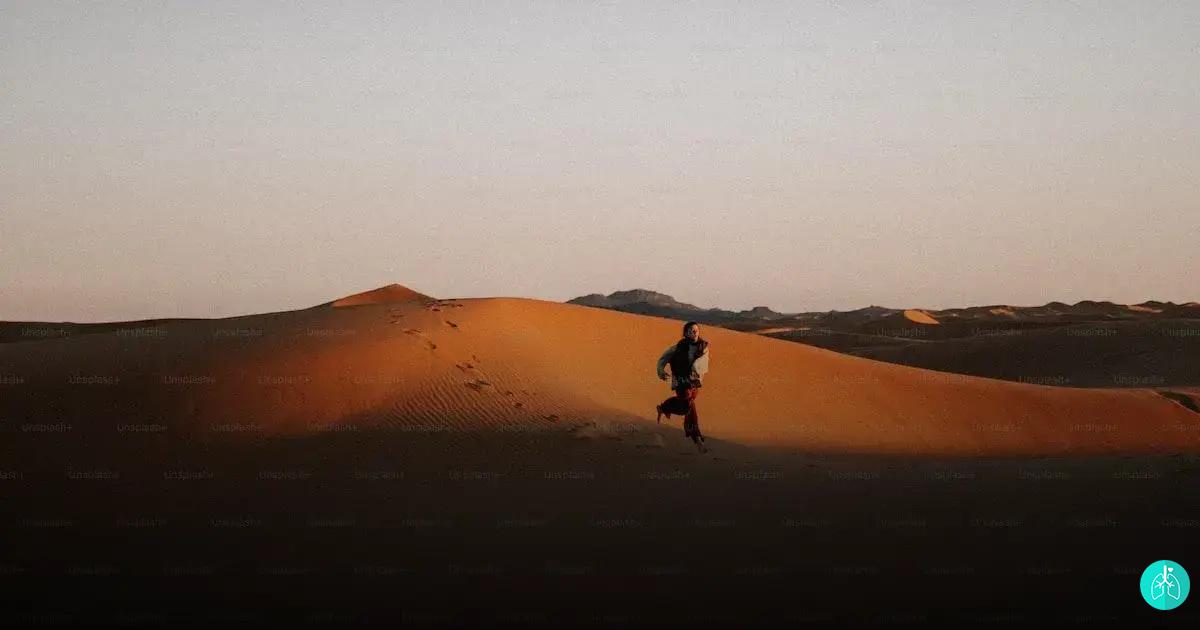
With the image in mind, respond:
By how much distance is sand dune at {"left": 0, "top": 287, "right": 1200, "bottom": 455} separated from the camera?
1466 cm

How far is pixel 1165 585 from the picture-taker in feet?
22.3

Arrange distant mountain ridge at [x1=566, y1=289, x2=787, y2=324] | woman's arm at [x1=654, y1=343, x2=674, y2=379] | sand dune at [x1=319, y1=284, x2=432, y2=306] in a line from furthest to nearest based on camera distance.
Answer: distant mountain ridge at [x1=566, y1=289, x2=787, y2=324] < sand dune at [x1=319, y1=284, x2=432, y2=306] < woman's arm at [x1=654, y1=343, x2=674, y2=379]

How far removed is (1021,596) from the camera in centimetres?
668

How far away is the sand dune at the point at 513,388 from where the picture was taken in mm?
14664

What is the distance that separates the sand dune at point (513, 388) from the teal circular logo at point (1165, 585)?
8038 millimetres

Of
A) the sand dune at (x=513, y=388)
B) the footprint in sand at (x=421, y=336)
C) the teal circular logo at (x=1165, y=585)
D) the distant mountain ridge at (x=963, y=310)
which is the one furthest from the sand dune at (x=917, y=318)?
the teal circular logo at (x=1165, y=585)

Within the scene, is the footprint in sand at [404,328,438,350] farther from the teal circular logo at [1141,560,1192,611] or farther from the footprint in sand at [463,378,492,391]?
the teal circular logo at [1141,560,1192,611]

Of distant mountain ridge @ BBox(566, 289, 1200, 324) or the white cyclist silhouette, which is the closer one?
the white cyclist silhouette

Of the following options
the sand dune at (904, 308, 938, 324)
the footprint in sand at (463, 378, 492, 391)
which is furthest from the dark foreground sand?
the sand dune at (904, 308, 938, 324)

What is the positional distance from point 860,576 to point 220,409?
10.2 m

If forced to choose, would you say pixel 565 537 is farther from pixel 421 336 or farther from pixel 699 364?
pixel 421 336

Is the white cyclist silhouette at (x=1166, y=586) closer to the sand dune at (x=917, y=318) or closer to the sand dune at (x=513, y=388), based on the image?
the sand dune at (x=513, y=388)

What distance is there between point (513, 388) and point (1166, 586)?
418 inches

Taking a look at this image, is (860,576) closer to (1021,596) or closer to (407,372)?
(1021,596)
